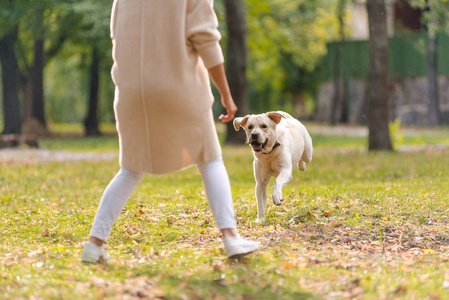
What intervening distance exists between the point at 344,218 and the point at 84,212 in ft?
9.26

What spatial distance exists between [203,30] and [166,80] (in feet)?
1.33

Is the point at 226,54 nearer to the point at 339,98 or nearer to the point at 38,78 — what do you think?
the point at 38,78

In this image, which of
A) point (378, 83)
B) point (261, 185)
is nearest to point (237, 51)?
point (378, 83)

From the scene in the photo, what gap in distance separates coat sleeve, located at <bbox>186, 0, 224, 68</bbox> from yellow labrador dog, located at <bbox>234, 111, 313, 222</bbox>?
1453mm

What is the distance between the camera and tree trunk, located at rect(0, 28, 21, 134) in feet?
67.7

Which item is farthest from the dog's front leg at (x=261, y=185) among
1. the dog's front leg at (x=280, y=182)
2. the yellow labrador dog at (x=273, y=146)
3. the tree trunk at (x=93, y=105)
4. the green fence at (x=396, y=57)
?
the green fence at (x=396, y=57)

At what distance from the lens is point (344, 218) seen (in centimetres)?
→ 681

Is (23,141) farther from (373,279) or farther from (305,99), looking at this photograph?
(305,99)

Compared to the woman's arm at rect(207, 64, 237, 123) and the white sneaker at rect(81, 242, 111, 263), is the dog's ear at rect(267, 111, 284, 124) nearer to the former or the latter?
the woman's arm at rect(207, 64, 237, 123)

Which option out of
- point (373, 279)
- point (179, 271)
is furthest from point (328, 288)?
point (179, 271)

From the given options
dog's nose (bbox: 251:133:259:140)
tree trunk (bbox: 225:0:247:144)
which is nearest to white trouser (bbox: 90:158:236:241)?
dog's nose (bbox: 251:133:259:140)

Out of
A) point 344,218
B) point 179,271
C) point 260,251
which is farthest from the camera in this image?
point 344,218

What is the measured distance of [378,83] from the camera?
1622cm

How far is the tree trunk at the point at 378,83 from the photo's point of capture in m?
15.7
